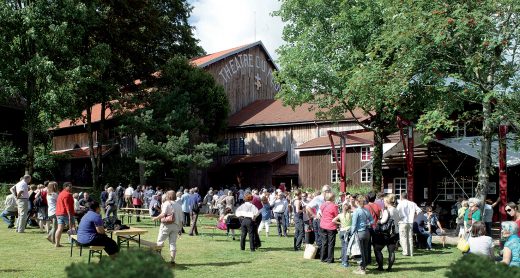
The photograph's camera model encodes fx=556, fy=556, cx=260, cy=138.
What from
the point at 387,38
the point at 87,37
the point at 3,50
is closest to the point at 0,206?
the point at 3,50

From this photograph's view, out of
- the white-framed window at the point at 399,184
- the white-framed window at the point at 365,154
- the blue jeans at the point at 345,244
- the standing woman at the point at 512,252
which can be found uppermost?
the white-framed window at the point at 365,154

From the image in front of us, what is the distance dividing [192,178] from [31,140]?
14.4m

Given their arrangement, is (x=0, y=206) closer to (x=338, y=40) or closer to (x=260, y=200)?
(x=260, y=200)

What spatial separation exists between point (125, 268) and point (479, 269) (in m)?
3.23

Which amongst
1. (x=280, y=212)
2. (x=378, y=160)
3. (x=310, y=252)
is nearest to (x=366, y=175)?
(x=378, y=160)

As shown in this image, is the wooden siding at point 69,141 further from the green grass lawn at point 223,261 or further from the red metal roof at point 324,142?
the green grass lawn at point 223,261

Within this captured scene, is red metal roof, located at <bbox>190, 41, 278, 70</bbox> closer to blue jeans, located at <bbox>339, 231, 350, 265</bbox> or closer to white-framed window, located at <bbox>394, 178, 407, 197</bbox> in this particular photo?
white-framed window, located at <bbox>394, 178, 407, 197</bbox>

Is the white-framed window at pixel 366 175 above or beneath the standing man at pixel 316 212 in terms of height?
above

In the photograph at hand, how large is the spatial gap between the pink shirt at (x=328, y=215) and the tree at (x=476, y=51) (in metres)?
4.85

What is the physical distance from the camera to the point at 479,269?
205 inches

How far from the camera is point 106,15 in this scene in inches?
1369

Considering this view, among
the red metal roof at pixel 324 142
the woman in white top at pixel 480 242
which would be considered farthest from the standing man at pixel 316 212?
the red metal roof at pixel 324 142

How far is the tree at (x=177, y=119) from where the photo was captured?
3491cm

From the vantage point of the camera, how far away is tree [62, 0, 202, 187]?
31.7 m
